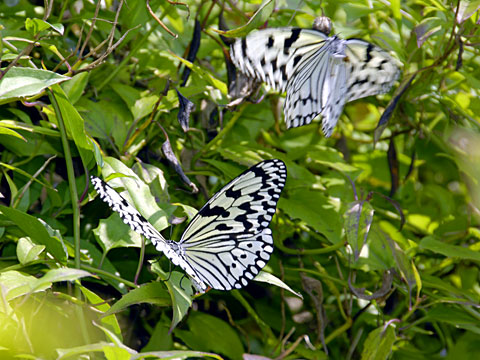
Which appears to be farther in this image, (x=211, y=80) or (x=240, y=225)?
(x=211, y=80)

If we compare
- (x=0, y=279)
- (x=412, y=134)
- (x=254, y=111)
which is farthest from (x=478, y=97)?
(x=0, y=279)

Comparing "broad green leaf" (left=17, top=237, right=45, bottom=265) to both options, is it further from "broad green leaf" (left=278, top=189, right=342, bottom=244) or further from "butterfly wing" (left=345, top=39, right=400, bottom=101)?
"butterfly wing" (left=345, top=39, right=400, bottom=101)

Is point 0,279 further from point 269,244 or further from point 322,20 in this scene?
point 322,20

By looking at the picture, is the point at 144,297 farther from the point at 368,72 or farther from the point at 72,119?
the point at 368,72

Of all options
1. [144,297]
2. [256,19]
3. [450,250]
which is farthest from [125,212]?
[450,250]

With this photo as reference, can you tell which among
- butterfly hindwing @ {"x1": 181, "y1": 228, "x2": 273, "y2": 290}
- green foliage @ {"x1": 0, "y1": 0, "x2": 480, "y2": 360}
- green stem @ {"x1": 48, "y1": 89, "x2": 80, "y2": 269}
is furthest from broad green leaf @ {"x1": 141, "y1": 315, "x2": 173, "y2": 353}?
green stem @ {"x1": 48, "y1": 89, "x2": 80, "y2": 269}

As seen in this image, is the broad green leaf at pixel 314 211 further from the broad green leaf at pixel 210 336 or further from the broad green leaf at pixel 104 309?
the broad green leaf at pixel 104 309

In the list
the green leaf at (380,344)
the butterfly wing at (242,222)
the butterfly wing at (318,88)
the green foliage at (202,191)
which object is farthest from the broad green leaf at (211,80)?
the green leaf at (380,344)
